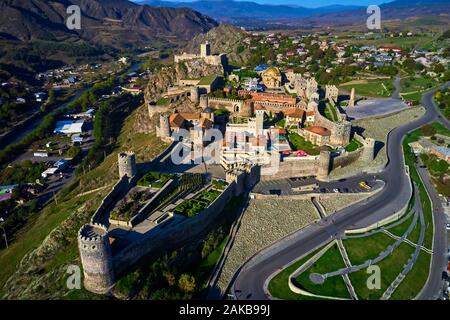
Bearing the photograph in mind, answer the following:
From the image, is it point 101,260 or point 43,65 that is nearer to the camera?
point 101,260

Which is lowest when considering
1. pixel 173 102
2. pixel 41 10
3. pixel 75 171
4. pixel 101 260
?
pixel 75 171

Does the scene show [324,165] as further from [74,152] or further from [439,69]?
[439,69]

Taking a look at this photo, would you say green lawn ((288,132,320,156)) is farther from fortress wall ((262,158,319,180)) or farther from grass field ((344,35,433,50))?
grass field ((344,35,433,50))

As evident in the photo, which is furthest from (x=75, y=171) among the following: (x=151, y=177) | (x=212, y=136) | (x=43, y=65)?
(x=43, y=65)

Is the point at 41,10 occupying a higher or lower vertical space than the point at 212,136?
higher

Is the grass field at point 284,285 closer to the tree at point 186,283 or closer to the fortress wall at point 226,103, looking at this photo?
the tree at point 186,283

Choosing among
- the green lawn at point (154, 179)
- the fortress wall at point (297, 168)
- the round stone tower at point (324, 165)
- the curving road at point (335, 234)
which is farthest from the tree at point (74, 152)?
the curving road at point (335, 234)

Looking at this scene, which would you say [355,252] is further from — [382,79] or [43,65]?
[43,65]
